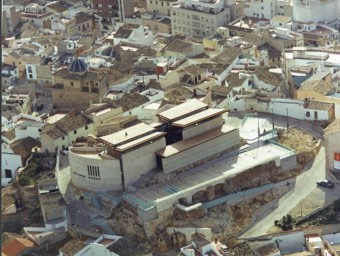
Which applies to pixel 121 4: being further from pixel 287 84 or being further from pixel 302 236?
pixel 302 236

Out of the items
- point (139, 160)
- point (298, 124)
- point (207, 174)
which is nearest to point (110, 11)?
point (298, 124)

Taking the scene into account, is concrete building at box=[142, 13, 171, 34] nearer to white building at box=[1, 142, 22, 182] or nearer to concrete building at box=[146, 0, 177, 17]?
concrete building at box=[146, 0, 177, 17]

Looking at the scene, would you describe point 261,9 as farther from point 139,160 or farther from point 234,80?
point 139,160

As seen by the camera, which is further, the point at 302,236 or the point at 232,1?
the point at 232,1

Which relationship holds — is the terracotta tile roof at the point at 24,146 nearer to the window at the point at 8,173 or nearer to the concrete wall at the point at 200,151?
the window at the point at 8,173

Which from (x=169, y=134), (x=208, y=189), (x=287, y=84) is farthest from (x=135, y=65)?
(x=208, y=189)
